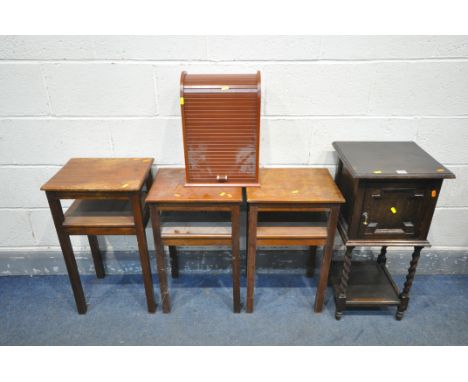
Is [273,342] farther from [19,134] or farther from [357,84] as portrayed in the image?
[19,134]

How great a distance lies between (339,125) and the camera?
201 centimetres

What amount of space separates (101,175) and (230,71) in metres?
0.88

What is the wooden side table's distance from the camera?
1.72m

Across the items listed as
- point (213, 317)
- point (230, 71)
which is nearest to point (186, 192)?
point (230, 71)

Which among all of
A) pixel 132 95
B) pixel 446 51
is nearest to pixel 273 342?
pixel 132 95

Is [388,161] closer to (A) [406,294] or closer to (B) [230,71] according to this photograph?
(A) [406,294]

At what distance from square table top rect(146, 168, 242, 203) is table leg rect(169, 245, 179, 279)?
1.96 feet

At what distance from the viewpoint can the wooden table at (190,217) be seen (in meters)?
1.74

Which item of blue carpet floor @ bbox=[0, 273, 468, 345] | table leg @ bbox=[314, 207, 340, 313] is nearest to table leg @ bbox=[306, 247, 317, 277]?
blue carpet floor @ bbox=[0, 273, 468, 345]

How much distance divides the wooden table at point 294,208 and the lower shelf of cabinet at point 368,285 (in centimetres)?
20

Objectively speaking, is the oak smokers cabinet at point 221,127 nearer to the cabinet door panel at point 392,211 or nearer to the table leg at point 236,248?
the table leg at point 236,248

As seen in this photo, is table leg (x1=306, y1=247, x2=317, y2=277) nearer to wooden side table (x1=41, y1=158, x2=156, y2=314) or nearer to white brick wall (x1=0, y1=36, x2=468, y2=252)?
white brick wall (x1=0, y1=36, x2=468, y2=252)

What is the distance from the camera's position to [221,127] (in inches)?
67.9

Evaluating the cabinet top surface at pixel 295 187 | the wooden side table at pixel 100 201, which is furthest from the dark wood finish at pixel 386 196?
the wooden side table at pixel 100 201
